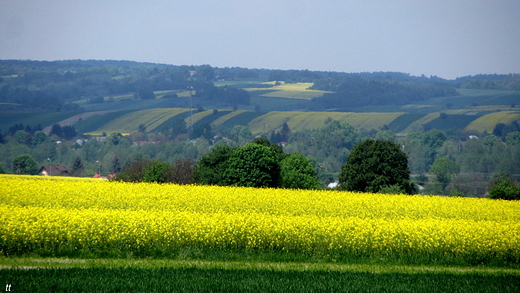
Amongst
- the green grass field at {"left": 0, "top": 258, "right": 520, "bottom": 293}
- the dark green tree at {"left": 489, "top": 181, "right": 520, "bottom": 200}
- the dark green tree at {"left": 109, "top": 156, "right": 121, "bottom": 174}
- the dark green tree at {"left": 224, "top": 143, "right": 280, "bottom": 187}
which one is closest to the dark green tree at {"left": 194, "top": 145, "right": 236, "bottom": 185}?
the dark green tree at {"left": 224, "top": 143, "right": 280, "bottom": 187}

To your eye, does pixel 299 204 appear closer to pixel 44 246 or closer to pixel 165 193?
pixel 165 193

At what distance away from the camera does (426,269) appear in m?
23.5

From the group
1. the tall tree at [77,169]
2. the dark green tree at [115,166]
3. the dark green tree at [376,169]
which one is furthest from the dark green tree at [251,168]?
the dark green tree at [115,166]

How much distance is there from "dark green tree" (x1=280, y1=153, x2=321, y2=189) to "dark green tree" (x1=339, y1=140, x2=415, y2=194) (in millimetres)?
3803

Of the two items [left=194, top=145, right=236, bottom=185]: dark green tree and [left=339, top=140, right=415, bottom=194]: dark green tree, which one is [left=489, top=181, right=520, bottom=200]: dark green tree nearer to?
[left=339, top=140, right=415, bottom=194]: dark green tree

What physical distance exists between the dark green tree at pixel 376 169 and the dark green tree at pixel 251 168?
814 centimetres

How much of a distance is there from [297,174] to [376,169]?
756 cm

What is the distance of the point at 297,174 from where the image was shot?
194ft

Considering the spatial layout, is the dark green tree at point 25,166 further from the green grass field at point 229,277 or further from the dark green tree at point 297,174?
the green grass field at point 229,277

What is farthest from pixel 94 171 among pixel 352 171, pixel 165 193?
pixel 165 193

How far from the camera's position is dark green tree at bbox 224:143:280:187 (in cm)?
5581

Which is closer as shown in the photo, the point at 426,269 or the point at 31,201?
the point at 426,269

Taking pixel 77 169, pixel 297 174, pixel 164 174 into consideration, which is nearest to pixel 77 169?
pixel 77 169

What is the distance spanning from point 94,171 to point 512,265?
490ft
